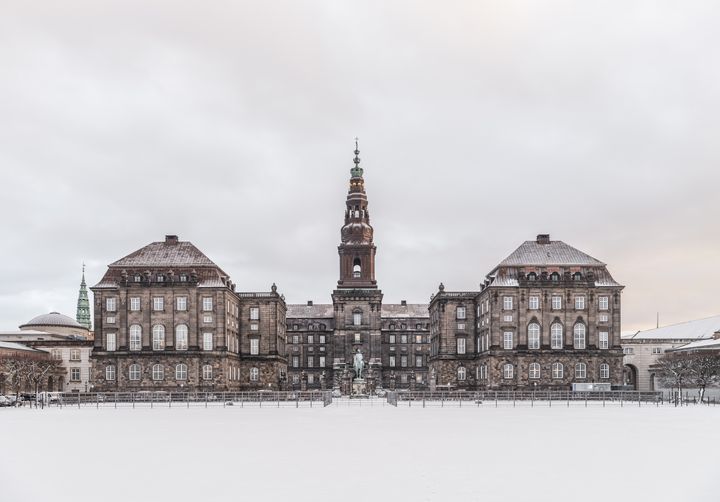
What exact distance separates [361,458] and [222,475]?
583 centimetres

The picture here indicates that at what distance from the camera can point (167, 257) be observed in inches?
3962

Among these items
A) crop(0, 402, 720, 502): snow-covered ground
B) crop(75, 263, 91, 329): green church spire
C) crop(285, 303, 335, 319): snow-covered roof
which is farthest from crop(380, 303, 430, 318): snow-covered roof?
crop(0, 402, 720, 502): snow-covered ground

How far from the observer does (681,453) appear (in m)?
29.2

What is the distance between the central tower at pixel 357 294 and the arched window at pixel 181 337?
1567 inches

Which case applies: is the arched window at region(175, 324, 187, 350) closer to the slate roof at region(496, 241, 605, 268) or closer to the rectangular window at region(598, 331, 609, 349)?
the slate roof at region(496, 241, 605, 268)

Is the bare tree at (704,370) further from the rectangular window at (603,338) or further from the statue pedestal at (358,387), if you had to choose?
the statue pedestal at (358,387)

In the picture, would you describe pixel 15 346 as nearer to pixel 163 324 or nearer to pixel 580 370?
pixel 163 324

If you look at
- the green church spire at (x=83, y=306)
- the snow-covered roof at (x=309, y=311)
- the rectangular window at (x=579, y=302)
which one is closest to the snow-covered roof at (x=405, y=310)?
the snow-covered roof at (x=309, y=311)

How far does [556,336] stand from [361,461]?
7616 cm

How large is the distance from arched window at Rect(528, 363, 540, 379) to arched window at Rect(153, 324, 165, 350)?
4748cm

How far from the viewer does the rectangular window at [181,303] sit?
98375mm

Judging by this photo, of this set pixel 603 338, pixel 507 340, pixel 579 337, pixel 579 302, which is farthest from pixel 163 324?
pixel 603 338

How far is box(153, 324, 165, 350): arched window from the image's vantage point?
9756 centimetres

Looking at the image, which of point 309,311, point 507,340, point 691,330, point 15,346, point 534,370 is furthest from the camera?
point 309,311
